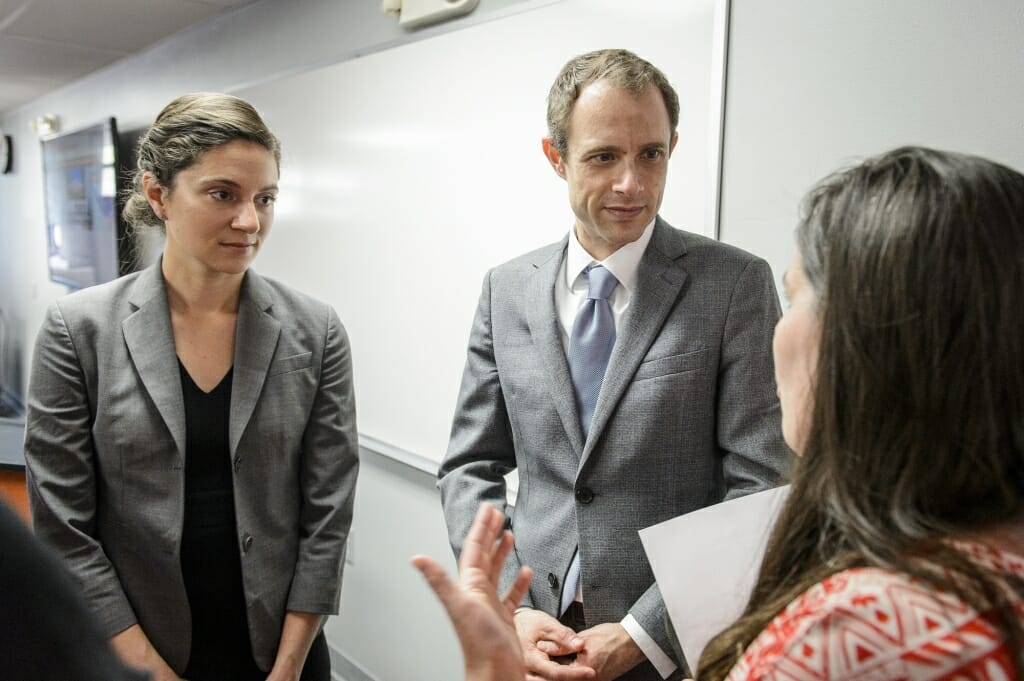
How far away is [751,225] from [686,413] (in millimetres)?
574

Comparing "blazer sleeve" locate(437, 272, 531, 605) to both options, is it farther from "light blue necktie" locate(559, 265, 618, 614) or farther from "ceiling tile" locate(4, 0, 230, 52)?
"ceiling tile" locate(4, 0, 230, 52)

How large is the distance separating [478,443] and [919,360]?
2.87ft

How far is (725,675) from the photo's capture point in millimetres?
713

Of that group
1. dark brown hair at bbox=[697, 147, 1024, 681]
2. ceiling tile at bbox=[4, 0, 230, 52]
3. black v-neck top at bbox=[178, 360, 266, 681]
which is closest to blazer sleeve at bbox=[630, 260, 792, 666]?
dark brown hair at bbox=[697, 147, 1024, 681]

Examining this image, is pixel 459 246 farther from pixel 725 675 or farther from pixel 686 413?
pixel 725 675

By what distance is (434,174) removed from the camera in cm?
234

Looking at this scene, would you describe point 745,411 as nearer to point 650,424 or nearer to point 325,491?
point 650,424

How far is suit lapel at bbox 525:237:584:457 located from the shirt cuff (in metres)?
0.26

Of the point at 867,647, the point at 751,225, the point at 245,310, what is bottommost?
the point at 867,647

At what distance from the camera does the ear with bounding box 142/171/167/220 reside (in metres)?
1.41

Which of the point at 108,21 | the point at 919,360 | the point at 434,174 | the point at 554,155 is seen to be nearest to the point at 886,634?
the point at 919,360

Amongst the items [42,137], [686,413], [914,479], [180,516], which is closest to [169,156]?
[180,516]

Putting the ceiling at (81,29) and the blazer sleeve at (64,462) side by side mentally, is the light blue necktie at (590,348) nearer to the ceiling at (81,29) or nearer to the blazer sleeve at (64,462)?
the blazer sleeve at (64,462)

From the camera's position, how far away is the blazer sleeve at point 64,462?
1294mm
